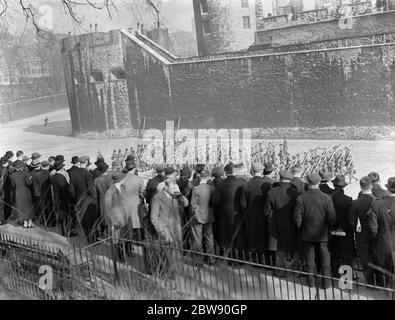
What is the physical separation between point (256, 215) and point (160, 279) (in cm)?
171

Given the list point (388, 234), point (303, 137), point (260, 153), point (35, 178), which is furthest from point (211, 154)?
point (388, 234)

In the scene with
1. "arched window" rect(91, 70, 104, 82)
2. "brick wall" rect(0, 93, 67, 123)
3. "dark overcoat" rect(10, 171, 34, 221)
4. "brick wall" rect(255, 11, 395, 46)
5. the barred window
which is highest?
the barred window

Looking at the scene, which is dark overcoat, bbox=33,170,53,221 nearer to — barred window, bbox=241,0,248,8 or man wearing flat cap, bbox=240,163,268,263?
man wearing flat cap, bbox=240,163,268,263

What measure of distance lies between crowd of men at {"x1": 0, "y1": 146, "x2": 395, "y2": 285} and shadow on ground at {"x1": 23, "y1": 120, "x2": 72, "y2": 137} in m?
25.6

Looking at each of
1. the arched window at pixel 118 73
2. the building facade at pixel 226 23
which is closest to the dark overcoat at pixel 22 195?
the arched window at pixel 118 73

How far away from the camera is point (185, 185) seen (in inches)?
321

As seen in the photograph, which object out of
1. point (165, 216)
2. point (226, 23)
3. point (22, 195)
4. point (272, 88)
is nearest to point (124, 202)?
point (165, 216)

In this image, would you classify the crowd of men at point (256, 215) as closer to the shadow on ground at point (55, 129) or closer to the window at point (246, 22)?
the shadow on ground at point (55, 129)

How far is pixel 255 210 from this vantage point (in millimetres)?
7125

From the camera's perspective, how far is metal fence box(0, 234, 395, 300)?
6.14 meters

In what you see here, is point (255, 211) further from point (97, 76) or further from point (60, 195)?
point (97, 76)

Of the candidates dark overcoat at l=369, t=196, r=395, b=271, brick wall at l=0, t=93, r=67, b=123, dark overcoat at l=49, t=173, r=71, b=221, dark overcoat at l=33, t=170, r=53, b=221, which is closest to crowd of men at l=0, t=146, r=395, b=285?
dark overcoat at l=369, t=196, r=395, b=271
